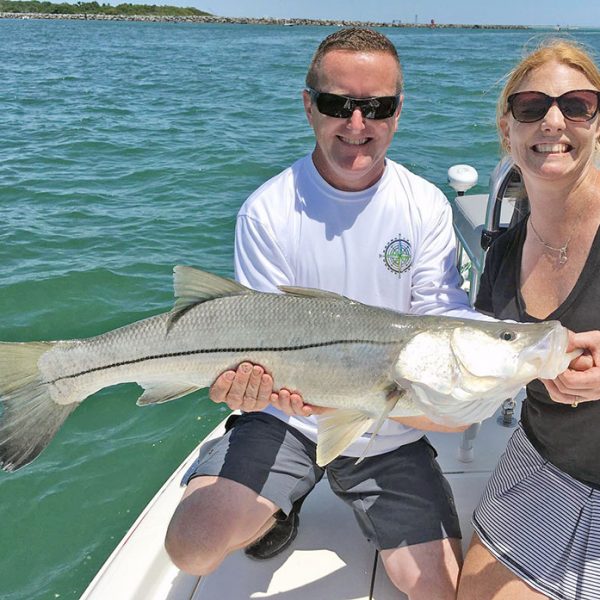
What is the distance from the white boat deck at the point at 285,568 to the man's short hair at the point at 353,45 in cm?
196

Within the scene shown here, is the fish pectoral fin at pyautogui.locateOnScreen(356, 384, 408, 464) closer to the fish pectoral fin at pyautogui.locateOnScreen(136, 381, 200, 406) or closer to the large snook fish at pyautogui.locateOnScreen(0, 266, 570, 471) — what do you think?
the large snook fish at pyautogui.locateOnScreen(0, 266, 570, 471)

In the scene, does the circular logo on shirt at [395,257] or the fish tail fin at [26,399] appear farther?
the circular logo on shirt at [395,257]

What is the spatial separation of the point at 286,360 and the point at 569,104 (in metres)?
1.40

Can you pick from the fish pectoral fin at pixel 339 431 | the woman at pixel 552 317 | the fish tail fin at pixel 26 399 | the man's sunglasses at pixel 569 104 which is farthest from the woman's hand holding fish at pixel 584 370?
the fish tail fin at pixel 26 399

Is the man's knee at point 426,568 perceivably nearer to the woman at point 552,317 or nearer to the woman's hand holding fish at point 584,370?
the woman at point 552,317

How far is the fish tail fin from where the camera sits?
256 cm

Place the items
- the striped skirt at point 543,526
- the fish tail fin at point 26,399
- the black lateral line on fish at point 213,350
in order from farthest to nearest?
1. the fish tail fin at point 26,399
2. the black lateral line on fish at point 213,350
3. the striped skirt at point 543,526

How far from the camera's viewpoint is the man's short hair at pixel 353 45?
9.59ft

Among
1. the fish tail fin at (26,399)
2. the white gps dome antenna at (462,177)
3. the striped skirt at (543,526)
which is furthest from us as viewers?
the white gps dome antenna at (462,177)

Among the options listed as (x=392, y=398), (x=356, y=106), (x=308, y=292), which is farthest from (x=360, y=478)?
(x=356, y=106)

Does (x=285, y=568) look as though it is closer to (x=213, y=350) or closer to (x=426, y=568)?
(x=426, y=568)

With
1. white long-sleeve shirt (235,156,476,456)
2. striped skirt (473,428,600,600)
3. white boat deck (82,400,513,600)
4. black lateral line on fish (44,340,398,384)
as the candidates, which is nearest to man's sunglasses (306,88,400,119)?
white long-sleeve shirt (235,156,476,456)

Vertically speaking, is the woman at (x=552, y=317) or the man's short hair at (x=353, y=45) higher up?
the man's short hair at (x=353, y=45)

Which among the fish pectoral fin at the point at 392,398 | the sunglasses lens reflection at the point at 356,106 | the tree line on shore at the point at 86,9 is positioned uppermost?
the tree line on shore at the point at 86,9
